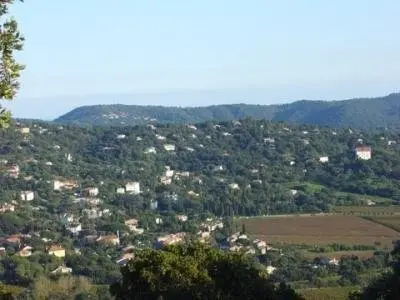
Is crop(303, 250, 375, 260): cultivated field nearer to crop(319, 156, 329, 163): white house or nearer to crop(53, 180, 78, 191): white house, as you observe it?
crop(53, 180, 78, 191): white house

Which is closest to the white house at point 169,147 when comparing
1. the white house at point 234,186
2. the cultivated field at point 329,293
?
the white house at point 234,186

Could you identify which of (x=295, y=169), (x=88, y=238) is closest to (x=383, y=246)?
(x=88, y=238)

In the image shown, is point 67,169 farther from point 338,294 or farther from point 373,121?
point 373,121

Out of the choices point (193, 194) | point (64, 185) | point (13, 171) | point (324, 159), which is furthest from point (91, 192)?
point (324, 159)

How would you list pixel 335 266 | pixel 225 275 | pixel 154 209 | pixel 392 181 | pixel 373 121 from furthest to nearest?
1. pixel 373 121
2. pixel 392 181
3. pixel 154 209
4. pixel 335 266
5. pixel 225 275

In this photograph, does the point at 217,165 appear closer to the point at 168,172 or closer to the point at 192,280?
the point at 168,172
